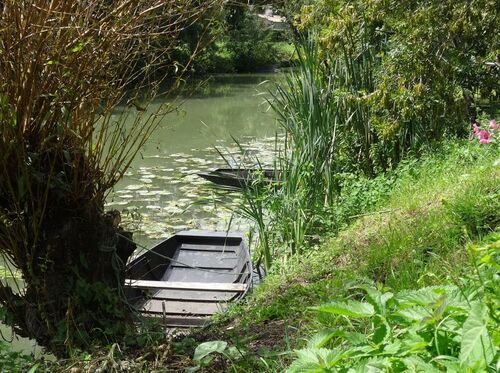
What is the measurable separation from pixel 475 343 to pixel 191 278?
5.66m

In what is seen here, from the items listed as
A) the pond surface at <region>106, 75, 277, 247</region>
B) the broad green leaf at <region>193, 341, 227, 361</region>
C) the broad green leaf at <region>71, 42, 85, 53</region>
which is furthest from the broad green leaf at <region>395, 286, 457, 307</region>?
the pond surface at <region>106, 75, 277, 247</region>

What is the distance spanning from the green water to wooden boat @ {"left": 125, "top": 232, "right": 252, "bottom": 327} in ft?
1.16

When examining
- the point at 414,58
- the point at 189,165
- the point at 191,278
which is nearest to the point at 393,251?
the point at 191,278

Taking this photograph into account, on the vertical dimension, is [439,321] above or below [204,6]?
below

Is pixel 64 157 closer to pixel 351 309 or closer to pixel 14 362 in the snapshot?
pixel 14 362

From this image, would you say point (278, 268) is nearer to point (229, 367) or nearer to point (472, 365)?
point (229, 367)

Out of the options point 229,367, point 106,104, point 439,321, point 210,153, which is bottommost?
point 210,153

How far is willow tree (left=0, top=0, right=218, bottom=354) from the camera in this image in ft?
11.6

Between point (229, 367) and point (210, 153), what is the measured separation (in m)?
11.8

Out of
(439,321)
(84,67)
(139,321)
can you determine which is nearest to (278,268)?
(139,321)

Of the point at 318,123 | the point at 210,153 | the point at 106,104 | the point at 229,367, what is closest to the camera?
the point at 229,367

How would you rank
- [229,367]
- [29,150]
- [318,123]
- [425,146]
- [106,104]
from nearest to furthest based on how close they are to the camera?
[229,367] → [29,150] → [106,104] → [318,123] → [425,146]

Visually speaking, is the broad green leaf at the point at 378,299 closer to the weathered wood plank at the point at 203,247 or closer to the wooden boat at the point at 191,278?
the wooden boat at the point at 191,278

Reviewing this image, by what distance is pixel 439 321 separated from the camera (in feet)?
6.75
